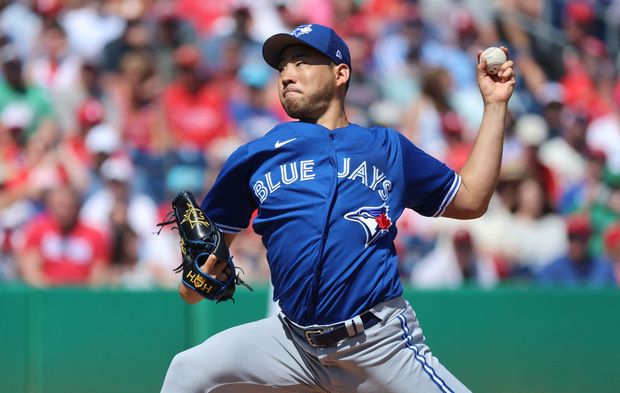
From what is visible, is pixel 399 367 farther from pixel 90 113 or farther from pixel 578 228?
pixel 90 113

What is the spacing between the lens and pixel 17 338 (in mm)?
7055

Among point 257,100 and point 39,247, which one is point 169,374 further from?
point 257,100

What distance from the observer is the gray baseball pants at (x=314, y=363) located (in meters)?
3.63

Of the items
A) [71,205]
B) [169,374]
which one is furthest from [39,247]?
[169,374]

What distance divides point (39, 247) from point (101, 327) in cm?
150

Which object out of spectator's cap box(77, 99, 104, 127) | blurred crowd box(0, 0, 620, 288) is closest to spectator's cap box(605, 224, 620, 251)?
blurred crowd box(0, 0, 620, 288)

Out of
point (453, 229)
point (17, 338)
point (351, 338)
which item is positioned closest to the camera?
point (351, 338)

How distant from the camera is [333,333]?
3.63m

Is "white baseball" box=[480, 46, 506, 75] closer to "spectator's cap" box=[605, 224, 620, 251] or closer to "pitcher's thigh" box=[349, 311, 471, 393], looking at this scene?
"pitcher's thigh" box=[349, 311, 471, 393]

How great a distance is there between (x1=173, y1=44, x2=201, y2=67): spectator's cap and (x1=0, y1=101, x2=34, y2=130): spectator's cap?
1.61 meters

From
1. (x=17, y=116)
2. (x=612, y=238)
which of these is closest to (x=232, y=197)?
(x=17, y=116)

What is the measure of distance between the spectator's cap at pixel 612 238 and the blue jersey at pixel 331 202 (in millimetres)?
5985

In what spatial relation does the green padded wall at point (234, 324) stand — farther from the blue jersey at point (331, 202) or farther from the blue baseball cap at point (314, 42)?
the blue baseball cap at point (314, 42)

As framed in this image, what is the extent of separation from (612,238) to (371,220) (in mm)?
6453
